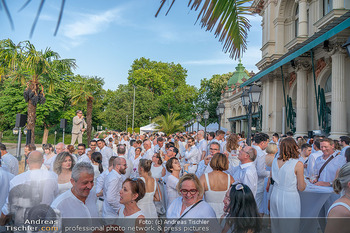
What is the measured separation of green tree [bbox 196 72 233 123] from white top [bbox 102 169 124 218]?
127 feet

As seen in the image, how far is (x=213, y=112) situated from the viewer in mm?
44656

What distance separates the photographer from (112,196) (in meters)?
5.11

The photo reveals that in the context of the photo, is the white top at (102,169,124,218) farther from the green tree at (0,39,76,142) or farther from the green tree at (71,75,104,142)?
the green tree at (71,75,104,142)

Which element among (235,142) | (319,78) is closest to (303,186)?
(235,142)

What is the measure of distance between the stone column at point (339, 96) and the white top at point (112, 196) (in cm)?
1264

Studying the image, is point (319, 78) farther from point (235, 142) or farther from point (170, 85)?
point (170, 85)

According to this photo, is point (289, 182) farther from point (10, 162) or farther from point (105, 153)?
point (105, 153)

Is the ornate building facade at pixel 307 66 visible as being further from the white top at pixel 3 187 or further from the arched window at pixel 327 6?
the white top at pixel 3 187

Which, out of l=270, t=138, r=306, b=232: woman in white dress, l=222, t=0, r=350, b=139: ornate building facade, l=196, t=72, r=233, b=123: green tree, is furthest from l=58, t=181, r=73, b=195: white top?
l=196, t=72, r=233, b=123: green tree

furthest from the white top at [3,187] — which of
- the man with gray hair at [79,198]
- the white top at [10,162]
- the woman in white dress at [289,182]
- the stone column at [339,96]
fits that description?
the stone column at [339,96]

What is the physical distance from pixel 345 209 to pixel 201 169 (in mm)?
4879

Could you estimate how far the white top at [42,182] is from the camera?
411 centimetres

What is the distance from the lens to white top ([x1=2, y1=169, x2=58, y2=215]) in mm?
4105

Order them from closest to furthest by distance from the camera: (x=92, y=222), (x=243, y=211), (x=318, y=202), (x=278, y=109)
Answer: (x=243, y=211), (x=92, y=222), (x=318, y=202), (x=278, y=109)
